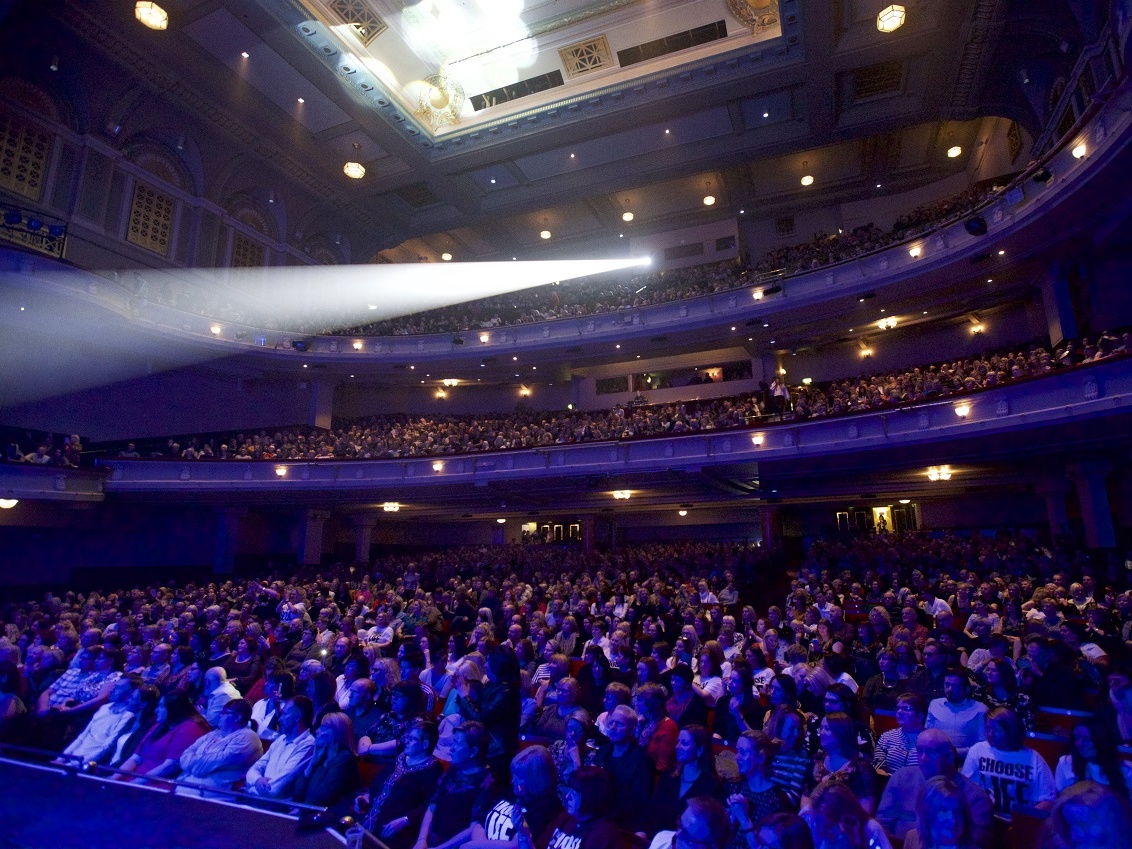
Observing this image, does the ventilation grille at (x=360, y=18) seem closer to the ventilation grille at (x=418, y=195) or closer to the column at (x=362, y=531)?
the ventilation grille at (x=418, y=195)

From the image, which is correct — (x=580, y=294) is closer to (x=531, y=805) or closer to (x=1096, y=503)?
(x=1096, y=503)

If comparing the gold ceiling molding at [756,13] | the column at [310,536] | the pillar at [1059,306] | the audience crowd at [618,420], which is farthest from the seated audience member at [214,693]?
the gold ceiling molding at [756,13]

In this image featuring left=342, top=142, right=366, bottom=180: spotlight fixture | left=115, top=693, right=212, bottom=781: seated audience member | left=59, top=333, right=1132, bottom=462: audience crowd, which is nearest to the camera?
left=115, top=693, right=212, bottom=781: seated audience member

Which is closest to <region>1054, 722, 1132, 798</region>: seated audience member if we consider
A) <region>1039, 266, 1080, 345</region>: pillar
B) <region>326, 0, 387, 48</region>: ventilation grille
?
<region>1039, 266, 1080, 345</region>: pillar

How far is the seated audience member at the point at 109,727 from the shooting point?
4344 mm

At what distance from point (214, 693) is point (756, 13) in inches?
714

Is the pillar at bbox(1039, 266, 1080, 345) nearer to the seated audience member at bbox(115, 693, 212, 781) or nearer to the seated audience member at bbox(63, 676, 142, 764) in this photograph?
the seated audience member at bbox(115, 693, 212, 781)

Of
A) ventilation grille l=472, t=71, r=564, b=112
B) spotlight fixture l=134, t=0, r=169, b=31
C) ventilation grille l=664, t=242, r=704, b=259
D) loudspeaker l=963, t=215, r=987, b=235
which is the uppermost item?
ventilation grille l=472, t=71, r=564, b=112

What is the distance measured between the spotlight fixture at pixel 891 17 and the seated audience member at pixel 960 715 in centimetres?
1591

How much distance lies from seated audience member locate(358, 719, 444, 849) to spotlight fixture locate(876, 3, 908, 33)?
17.6 metres

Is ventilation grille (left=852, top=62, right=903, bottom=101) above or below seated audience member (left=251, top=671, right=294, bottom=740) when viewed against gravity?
above

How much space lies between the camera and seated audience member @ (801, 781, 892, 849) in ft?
7.88

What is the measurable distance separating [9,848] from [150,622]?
928cm

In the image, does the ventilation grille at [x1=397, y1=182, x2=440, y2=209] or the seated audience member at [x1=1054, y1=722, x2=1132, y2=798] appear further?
the ventilation grille at [x1=397, y1=182, x2=440, y2=209]
